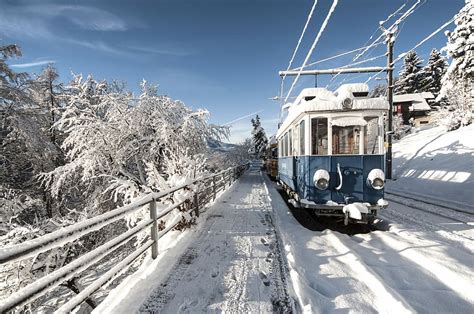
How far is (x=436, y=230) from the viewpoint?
20.5 ft

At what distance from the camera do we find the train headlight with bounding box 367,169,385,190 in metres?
6.25

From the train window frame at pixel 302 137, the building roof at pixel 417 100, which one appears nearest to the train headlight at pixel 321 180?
the train window frame at pixel 302 137

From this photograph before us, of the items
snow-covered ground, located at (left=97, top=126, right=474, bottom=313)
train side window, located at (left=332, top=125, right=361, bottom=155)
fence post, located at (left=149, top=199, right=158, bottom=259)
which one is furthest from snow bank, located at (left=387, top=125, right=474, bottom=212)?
fence post, located at (left=149, top=199, right=158, bottom=259)

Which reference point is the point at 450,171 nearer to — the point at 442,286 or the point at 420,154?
the point at 420,154

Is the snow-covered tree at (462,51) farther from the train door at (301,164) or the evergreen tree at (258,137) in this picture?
the evergreen tree at (258,137)

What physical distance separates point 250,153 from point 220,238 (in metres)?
68.2

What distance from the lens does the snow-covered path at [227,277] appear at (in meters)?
3.15

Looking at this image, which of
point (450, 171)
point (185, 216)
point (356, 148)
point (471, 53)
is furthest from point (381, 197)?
point (471, 53)

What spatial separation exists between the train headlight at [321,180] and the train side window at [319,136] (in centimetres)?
57

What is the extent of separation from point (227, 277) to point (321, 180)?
3.58 meters

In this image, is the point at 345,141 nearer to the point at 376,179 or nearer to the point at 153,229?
the point at 376,179

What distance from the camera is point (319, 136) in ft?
21.8

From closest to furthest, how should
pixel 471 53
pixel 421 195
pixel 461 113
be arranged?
pixel 421 195 < pixel 471 53 < pixel 461 113

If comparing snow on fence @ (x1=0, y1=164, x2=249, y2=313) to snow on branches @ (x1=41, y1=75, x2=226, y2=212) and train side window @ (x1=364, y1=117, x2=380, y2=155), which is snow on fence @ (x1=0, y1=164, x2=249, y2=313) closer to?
train side window @ (x1=364, y1=117, x2=380, y2=155)
